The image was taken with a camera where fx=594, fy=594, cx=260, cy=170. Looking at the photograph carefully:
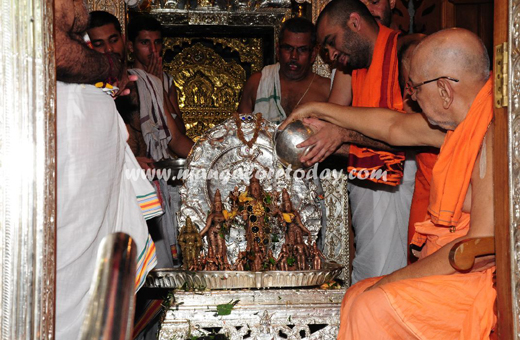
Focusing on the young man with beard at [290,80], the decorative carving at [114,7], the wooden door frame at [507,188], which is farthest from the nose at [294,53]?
the wooden door frame at [507,188]

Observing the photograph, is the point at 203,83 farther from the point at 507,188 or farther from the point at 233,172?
the point at 507,188

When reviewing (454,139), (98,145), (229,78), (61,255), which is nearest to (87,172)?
(98,145)

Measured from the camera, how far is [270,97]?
16.4 feet

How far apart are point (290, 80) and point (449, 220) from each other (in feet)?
9.72

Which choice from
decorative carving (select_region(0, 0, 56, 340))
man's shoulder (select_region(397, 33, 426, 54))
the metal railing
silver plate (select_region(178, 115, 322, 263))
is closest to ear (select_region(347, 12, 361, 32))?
man's shoulder (select_region(397, 33, 426, 54))

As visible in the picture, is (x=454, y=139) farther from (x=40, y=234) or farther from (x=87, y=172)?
(x=40, y=234)

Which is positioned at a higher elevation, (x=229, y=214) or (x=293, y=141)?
(x=293, y=141)

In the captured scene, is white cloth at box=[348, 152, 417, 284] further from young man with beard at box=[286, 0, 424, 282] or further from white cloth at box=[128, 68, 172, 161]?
white cloth at box=[128, 68, 172, 161]

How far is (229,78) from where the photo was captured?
6176mm

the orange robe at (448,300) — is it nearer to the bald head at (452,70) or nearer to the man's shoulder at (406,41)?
the bald head at (452,70)

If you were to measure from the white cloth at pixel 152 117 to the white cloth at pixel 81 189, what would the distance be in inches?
75.0

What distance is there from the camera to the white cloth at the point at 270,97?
16.2 feet

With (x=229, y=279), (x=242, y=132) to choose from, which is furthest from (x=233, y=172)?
(x=229, y=279)

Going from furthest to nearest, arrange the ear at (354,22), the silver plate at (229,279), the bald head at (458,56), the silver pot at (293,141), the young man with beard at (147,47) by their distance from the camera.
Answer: the young man with beard at (147,47) < the ear at (354,22) < the silver pot at (293,141) < the silver plate at (229,279) < the bald head at (458,56)
